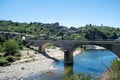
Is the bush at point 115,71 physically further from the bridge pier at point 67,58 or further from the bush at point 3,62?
the bush at point 3,62

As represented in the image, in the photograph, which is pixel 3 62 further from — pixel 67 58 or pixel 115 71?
pixel 115 71

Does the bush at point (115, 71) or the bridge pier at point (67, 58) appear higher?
the bush at point (115, 71)

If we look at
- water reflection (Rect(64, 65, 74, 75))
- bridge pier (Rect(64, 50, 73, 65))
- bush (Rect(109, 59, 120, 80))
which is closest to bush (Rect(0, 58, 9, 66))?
bridge pier (Rect(64, 50, 73, 65))

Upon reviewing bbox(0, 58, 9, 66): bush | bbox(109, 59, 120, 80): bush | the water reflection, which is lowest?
the water reflection

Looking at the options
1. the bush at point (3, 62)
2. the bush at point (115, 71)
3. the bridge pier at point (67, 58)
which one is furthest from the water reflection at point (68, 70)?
the bush at point (115, 71)

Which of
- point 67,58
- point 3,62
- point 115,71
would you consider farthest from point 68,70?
point 115,71

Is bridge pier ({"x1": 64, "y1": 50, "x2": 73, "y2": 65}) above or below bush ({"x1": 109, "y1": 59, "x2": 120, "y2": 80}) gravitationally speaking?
below

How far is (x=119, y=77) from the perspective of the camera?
29.8 m

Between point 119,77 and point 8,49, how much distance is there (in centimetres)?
5656

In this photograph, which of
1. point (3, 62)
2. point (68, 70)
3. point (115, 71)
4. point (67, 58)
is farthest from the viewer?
point (67, 58)

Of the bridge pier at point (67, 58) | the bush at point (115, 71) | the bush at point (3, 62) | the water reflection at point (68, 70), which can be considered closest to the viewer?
the bush at point (115, 71)

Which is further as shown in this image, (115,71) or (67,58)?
(67,58)

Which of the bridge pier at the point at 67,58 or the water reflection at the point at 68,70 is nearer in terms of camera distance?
the water reflection at the point at 68,70

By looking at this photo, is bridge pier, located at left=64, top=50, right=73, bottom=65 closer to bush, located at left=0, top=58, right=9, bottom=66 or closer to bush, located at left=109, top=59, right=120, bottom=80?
bush, located at left=0, top=58, right=9, bottom=66
